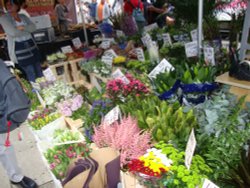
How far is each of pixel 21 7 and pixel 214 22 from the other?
118 inches

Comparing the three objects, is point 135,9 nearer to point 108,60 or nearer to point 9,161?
point 108,60

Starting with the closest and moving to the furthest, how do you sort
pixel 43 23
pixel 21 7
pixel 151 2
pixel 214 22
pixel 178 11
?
pixel 214 22, pixel 178 11, pixel 21 7, pixel 43 23, pixel 151 2

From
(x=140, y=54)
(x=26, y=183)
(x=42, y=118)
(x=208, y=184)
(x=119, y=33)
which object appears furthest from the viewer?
(x=119, y=33)

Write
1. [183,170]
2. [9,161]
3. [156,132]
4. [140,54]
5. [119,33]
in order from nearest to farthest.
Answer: [183,170], [156,132], [9,161], [140,54], [119,33]

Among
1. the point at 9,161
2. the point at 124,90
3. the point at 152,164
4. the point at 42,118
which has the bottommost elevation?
the point at 9,161

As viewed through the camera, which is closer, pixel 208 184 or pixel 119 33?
pixel 208 184

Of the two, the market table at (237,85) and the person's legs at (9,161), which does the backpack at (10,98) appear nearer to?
the person's legs at (9,161)

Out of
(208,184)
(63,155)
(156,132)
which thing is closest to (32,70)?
(63,155)

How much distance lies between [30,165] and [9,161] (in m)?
0.56

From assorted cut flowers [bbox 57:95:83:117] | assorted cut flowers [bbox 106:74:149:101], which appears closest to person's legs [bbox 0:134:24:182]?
assorted cut flowers [bbox 57:95:83:117]

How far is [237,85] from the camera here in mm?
1689

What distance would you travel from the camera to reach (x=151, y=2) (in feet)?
21.6

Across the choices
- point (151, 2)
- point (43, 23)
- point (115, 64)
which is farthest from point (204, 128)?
point (151, 2)

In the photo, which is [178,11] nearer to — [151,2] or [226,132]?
[226,132]
